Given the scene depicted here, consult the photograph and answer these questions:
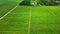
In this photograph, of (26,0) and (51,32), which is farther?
(26,0)

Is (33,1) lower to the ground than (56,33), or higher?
lower

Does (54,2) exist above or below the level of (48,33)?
below

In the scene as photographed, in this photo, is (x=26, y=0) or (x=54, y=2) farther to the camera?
(x=26, y=0)

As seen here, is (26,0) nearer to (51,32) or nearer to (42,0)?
(42,0)

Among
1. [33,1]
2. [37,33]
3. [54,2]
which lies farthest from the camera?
[33,1]

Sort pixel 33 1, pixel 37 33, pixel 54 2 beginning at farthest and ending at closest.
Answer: pixel 33 1 → pixel 54 2 → pixel 37 33

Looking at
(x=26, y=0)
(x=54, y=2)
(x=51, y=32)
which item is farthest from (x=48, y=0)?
(x=51, y=32)

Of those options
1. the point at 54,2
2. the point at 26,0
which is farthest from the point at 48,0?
the point at 26,0

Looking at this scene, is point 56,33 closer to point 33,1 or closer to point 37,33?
point 37,33

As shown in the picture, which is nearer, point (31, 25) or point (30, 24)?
point (31, 25)
